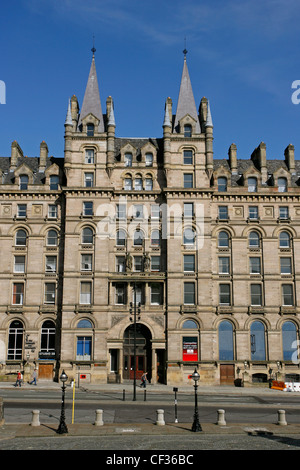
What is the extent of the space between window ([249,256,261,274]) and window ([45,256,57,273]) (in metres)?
21.5

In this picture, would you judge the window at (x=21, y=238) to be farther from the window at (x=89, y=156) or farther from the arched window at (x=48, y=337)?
the window at (x=89, y=156)

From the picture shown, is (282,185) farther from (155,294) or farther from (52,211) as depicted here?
(52,211)

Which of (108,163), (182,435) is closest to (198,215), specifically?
(108,163)

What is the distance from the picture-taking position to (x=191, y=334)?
5303cm

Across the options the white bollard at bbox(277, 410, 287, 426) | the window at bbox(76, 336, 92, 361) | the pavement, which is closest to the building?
the window at bbox(76, 336, 92, 361)

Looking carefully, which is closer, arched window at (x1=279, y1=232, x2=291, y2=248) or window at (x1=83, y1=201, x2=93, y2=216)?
window at (x1=83, y1=201, x2=93, y2=216)

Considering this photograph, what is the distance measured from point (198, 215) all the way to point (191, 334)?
12.7 meters

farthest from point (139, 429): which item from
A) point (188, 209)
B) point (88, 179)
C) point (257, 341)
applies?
point (88, 179)

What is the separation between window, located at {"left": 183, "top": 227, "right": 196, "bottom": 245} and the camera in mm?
54922

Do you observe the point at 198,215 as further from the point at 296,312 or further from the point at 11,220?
the point at 11,220

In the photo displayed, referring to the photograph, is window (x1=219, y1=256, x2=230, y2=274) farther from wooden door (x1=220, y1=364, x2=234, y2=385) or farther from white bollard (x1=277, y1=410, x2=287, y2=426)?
white bollard (x1=277, y1=410, x2=287, y2=426)

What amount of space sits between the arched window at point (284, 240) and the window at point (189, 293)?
11223mm
